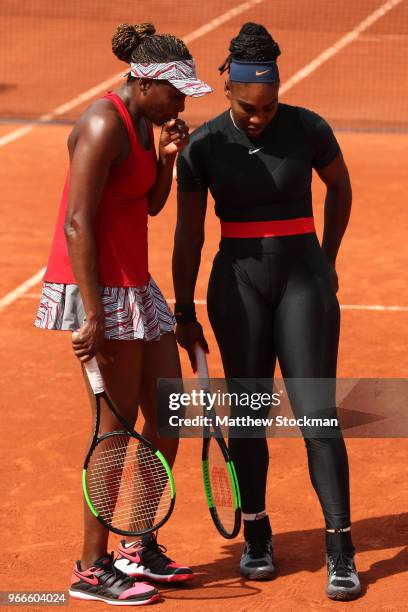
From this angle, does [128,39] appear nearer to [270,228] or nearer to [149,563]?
[270,228]

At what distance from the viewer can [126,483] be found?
645 cm

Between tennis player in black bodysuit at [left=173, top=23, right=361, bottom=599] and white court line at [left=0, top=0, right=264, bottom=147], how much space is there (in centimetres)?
1166

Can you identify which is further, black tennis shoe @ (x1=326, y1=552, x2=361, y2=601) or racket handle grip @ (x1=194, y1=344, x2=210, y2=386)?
racket handle grip @ (x1=194, y1=344, x2=210, y2=386)

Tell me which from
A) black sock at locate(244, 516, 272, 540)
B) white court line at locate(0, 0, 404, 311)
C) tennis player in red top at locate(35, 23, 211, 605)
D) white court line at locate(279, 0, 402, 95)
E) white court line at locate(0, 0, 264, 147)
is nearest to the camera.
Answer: tennis player in red top at locate(35, 23, 211, 605)

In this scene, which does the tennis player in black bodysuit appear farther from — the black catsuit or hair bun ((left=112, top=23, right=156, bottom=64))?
hair bun ((left=112, top=23, right=156, bottom=64))

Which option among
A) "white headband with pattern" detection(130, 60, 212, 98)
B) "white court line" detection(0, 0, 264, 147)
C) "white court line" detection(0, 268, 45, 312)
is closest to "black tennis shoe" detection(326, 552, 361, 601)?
"white headband with pattern" detection(130, 60, 212, 98)

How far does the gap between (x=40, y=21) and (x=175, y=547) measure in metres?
24.0

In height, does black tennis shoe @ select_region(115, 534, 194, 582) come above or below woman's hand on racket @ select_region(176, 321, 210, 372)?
below

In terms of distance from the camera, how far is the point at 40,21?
29078 millimetres

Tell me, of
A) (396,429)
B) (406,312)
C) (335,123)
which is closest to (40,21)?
(335,123)

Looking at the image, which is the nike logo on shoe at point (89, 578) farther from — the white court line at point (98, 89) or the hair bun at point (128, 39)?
the white court line at point (98, 89)

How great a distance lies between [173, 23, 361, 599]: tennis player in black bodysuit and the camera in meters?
5.84

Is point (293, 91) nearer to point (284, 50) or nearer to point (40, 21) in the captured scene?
point (284, 50)

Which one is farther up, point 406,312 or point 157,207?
point 157,207
